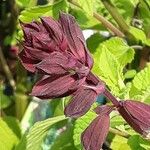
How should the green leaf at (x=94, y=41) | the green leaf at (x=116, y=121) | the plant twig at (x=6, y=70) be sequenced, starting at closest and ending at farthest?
the green leaf at (x=116, y=121)
the green leaf at (x=94, y=41)
the plant twig at (x=6, y=70)

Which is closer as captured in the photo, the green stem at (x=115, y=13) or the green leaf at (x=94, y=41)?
the green stem at (x=115, y=13)

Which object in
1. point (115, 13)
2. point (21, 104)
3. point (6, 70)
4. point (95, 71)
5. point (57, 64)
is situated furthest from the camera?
point (6, 70)

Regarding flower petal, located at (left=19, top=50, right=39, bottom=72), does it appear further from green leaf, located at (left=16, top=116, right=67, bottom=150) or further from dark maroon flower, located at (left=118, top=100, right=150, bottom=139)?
green leaf, located at (left=16, top=116, right=67, bottom=150)

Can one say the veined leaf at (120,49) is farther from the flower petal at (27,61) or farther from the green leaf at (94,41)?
the flower petal at (27,61)

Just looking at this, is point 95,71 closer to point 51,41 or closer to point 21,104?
point 51,41

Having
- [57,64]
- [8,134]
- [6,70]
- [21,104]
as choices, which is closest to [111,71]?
[57,64]

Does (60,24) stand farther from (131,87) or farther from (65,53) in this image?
(131,87)

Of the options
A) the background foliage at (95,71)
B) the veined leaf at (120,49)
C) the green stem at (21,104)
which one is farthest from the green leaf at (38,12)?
the green stem at (21,104)
